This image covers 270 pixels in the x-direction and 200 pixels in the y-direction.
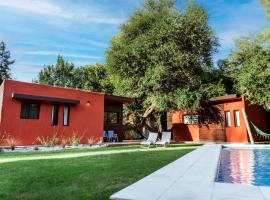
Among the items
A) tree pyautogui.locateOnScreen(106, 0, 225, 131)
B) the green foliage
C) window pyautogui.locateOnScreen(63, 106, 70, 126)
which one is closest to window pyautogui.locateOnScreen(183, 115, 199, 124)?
tree pyautogui.locateOnScreen(106, 0, 225, 131)

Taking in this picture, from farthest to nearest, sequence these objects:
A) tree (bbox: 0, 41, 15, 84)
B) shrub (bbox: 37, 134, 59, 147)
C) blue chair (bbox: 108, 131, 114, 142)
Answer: tree (bbox: 0, 41, 15, 84), blue chair (bbox: 108, 131, 114, 142), shrub (bbox: 37, 134, 59, 147)

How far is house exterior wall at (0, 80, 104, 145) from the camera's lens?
14516 mm

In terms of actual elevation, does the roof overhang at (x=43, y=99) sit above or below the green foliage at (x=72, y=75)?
below

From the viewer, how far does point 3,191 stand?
13.8 feet

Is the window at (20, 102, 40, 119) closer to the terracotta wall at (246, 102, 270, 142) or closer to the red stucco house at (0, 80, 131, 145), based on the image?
the red stucco house at (0, 80, 131, 145)

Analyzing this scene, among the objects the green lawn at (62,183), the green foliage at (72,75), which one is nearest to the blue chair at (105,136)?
the green lawn at (62,183)

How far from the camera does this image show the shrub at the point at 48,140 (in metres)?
14.7

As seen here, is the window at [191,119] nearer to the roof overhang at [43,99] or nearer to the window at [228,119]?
the window at [228,119]

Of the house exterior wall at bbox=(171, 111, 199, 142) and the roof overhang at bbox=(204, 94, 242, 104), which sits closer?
the roof overhang at bbox=(204, 94, 242, 104)

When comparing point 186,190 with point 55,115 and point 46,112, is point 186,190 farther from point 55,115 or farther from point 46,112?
point 55,115

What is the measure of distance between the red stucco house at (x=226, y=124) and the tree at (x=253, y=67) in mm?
1064

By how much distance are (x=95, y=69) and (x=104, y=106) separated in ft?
68.0

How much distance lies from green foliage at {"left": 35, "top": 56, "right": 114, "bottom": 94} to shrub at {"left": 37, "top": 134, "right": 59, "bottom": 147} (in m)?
23.2

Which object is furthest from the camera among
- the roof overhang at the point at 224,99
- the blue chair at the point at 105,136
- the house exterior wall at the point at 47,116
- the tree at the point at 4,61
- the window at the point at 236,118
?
the tree at the point at 4,61
